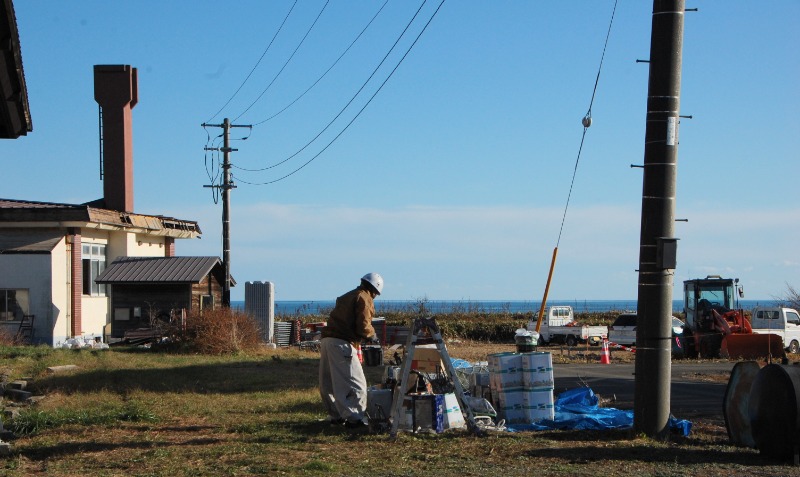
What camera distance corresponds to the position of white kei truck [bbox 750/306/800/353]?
38.7 metres

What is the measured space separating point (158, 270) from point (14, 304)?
4.87m

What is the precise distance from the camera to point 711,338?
3106 cm

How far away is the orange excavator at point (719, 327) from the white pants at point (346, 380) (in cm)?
1888

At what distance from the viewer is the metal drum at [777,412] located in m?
8.89

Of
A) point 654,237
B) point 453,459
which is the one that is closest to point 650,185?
point 654,237

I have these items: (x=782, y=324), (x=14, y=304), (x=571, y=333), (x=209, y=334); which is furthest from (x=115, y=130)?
(x=782, y=324)

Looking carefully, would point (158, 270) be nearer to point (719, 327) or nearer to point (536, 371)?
point (719, 327)

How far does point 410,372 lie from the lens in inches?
434

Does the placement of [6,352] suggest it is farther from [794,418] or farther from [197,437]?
[794,418]

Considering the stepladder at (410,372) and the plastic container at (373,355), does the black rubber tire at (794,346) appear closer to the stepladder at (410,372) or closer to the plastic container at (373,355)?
the plastic container at (373,355)

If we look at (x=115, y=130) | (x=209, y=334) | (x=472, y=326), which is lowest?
(x=472, y=326)

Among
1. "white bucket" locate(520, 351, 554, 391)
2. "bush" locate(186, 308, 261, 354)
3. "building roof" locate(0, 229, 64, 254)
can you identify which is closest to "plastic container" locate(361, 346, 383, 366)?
"white bucket" locate(520, 351, 554, 391)

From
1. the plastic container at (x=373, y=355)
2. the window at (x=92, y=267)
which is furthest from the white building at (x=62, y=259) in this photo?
the plastic container at (x=373, y=355)

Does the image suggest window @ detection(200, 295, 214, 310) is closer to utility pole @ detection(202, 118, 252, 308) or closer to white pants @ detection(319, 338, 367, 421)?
utility pole @ detection(202, 118, 252, 308)
